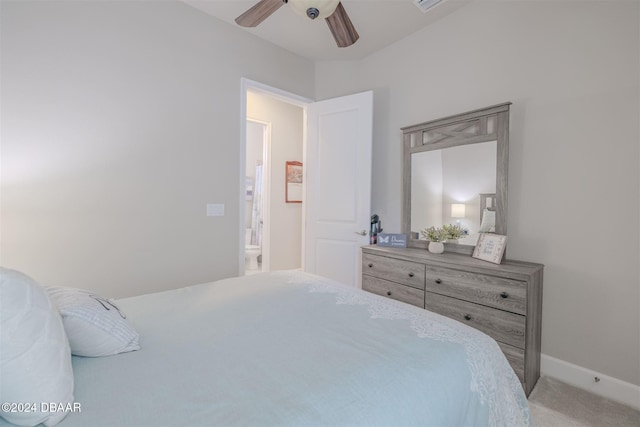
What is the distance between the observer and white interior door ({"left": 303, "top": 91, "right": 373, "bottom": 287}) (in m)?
2.95

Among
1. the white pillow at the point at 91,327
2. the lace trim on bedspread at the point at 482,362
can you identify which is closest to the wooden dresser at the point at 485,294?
the lace trim on bedspread at the point at 482,362

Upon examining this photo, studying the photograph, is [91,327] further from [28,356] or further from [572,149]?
[572,149]

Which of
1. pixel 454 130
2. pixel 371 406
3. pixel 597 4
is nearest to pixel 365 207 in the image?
pixel 454 130

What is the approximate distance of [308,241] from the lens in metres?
3.37

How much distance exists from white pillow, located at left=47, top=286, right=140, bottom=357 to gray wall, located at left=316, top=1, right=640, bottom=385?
2.43m

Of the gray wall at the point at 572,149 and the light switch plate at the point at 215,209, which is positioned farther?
the light switch plate at the point at 215,209

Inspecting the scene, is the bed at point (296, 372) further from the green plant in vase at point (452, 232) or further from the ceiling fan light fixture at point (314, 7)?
the ceiling fan light fixture at point (314, 7)

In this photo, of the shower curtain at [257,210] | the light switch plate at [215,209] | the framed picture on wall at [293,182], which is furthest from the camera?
the shower curtain at [257,210]

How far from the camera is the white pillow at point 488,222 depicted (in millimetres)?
2201

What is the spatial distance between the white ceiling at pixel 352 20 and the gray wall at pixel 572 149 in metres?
0.37

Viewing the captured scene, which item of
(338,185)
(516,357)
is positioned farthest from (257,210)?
(516,357)

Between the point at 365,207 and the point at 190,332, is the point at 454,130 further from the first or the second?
the point at 190,332

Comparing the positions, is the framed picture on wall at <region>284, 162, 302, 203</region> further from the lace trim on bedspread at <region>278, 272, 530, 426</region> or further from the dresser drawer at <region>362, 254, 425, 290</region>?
the lace trim on bedspread at <region>278, 272, 530, 426</region>

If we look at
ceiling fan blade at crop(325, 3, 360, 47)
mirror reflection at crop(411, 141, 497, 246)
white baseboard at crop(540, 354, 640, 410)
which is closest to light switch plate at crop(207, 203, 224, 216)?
ceiling fan blade at crop(325, 3, 360, 47)
